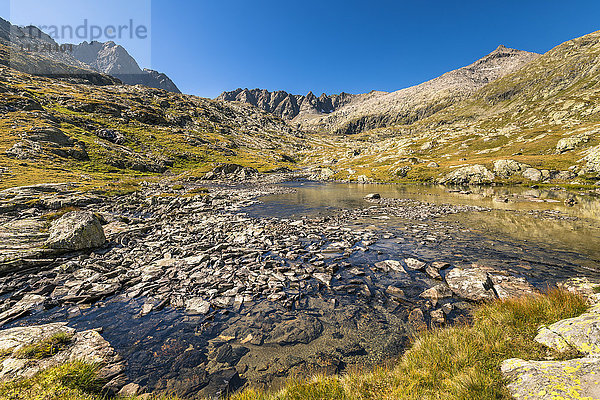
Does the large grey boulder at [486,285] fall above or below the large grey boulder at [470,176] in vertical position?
below

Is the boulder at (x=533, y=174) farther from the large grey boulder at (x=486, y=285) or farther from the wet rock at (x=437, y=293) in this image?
the wet rock at (x=437, y=293)

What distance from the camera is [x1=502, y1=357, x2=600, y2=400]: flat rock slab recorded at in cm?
368

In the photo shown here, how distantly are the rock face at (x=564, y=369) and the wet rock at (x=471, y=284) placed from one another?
180 inches

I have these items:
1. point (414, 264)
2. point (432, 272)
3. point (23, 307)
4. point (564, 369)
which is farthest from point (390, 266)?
point (23, 307)

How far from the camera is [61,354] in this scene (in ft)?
21.5

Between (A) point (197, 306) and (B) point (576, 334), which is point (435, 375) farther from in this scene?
(A) point (197, 306)

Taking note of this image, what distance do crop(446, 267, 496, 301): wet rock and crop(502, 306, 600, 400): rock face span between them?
4.58m

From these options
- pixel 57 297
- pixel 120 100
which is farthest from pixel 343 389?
pixel 120 100

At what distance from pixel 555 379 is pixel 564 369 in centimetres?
46

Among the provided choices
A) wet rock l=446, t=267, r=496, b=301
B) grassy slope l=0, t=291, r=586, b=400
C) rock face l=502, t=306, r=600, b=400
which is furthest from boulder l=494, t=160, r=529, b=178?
rock face l=502, t=306, r=600, b=400

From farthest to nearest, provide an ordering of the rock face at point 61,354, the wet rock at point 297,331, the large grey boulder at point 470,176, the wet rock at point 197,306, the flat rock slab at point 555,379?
the large grey boulder at point 470,176
the wet rock at point 197,306
the wet rock at point 297,331
the rock face at point 61,354
the flat rock slab at point 555,379

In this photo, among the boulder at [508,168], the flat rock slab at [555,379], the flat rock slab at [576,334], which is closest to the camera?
the flat rock slab at [555,379]

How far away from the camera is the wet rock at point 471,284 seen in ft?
33.0

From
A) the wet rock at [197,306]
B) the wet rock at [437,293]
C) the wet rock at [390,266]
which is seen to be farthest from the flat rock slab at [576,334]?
the wet rock at [197,306]
